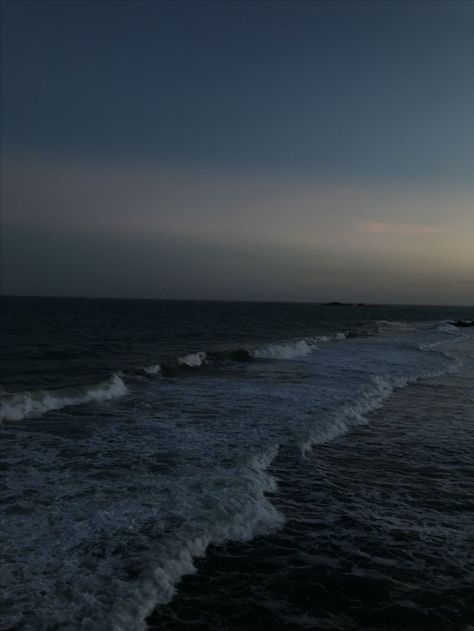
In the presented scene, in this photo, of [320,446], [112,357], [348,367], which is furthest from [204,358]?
[320,446]

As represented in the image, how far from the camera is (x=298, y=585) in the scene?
19.2 ft

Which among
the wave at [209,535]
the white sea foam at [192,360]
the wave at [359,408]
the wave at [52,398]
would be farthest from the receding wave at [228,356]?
the wave at [209,535]

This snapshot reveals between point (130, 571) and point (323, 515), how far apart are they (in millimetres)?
2992

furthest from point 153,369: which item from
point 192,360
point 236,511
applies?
point 236,511

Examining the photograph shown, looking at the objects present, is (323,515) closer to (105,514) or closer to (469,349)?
(105,514)

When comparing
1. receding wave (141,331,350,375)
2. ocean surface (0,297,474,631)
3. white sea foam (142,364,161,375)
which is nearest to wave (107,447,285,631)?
ocean surface (0,297,474,631)

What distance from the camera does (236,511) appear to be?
7703 millimetres

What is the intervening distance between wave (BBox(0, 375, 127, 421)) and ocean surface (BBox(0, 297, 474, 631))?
0.21 ft

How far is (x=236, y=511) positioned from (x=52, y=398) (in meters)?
9.99

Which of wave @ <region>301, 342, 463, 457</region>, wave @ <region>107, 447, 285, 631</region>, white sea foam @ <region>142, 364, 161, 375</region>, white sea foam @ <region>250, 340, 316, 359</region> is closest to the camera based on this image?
wave @ <region>107, 447, 285, 631</region>

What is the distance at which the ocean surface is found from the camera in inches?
213

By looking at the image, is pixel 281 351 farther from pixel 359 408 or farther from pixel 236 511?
pixel 236 511

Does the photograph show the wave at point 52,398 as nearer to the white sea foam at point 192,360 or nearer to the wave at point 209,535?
the white sea foam at point 192,360

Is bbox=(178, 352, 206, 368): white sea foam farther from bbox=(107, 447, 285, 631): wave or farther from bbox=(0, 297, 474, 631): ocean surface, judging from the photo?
bbox=(107, 447, 285, 631): wave
